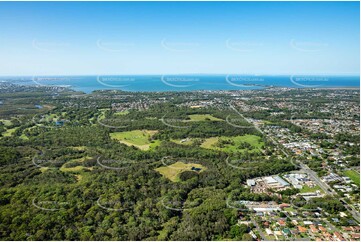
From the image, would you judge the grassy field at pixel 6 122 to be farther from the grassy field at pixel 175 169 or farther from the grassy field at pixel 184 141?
the grassy field at pixel 175 169

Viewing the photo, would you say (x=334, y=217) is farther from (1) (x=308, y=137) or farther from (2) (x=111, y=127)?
(2) (x=111, y=127)

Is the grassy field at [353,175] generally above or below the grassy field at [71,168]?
above

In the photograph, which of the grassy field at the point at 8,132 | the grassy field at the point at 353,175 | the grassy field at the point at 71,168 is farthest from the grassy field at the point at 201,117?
the grassy field at the point at 8,132

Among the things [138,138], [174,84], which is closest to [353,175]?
[138,138]

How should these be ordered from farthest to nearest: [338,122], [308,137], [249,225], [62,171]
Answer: [338,122] → [308,137] → [62,171] → [249,225]

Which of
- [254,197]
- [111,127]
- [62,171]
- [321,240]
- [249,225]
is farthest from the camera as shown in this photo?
[111,127]

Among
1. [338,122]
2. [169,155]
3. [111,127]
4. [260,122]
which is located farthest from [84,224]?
[338,122]

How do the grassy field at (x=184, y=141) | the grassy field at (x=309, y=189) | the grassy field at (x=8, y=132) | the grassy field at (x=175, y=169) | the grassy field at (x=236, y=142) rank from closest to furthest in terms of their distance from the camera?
1. the grassy field at (x=309, y=189)
2. the grassy field at (x=175, y=169)
3. the grassy field at (x=236, y=142)
4. the grassy field at (x=184, y=141)
5. the grassy field at (x=8, y=132)

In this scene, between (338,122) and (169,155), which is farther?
(338,122)
